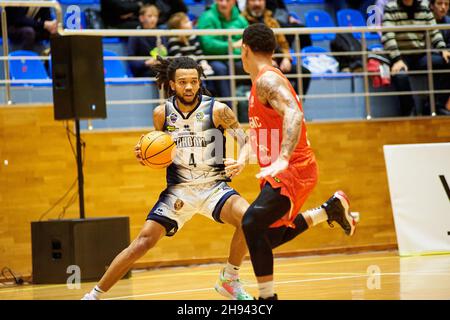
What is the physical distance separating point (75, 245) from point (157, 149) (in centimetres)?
264

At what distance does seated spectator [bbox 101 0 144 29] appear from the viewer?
11359 millimetres

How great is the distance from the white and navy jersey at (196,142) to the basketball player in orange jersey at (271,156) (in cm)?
113

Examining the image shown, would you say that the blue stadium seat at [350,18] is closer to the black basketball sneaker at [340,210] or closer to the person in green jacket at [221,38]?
the person in green jacket at [221,38]

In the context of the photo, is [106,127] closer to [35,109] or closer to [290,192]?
[35,109]

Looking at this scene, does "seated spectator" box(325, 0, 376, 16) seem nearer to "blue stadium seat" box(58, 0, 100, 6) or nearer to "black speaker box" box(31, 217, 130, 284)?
"blue stadium seat" box(58, 0, 100, 6)

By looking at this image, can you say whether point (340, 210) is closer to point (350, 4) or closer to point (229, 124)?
point (229, 124)

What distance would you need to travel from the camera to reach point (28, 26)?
10812 mm

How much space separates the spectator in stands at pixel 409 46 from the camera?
1123cm

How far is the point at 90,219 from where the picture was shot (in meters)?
9.14

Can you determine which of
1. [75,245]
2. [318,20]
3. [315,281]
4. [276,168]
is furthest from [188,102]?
[318,20]

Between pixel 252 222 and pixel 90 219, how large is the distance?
12.6ft

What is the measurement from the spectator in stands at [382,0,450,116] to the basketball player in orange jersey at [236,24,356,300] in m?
5.52

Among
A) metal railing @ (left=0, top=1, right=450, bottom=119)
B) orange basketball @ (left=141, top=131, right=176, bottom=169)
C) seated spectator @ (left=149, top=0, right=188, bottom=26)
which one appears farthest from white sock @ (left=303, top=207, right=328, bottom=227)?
seated spectator @ (left=149, top=0, right=188, bottom=26)
